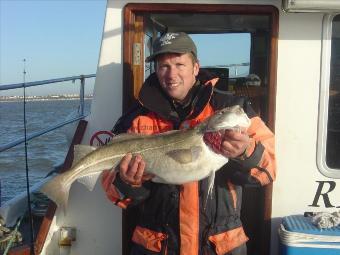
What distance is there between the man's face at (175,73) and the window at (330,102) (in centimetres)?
133

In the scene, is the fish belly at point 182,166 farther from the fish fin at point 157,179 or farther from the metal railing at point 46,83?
the metal railing at point 46,83

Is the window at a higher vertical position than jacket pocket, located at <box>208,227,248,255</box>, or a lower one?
higher

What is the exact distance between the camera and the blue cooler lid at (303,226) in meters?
3.53

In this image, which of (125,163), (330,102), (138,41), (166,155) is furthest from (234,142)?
(138,41)

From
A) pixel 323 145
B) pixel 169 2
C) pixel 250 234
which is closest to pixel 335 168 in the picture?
pixel 323 145

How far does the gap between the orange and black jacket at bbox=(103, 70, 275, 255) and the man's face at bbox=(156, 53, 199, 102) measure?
0.36 ft

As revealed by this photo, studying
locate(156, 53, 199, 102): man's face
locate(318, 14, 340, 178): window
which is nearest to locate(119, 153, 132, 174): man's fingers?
locate(156, 53, 199, 102): man's face

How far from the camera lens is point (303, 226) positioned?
12.0 feet

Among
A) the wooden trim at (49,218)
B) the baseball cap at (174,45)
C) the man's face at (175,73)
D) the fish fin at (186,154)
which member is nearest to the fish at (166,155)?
the fish fin at (186,154)

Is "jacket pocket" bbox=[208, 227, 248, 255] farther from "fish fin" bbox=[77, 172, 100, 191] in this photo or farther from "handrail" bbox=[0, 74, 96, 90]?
"handrail" bbox=[0, 74, 96, 90]

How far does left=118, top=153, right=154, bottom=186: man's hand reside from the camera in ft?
10.2

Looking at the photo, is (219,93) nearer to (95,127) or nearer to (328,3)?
(328,3)

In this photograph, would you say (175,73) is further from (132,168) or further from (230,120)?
(132,168)

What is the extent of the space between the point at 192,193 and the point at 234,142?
576 mm
